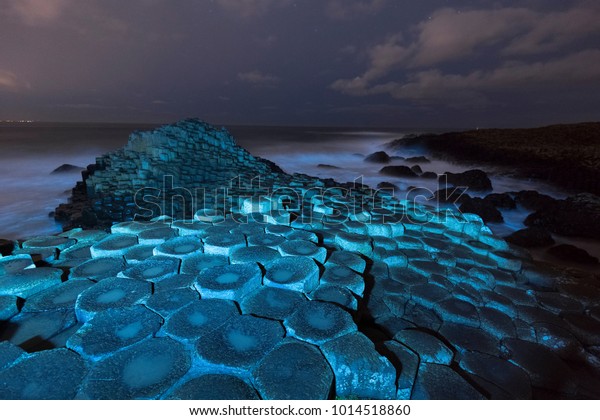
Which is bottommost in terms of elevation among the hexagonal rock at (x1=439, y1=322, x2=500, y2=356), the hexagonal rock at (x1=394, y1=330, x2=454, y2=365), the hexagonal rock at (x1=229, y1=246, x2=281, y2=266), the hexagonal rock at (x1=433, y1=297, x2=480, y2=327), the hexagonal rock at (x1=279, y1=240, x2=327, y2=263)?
the hexagonal rock at (x1=439, y1=322, x2=500, y2=356)

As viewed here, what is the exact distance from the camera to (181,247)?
3.07 m

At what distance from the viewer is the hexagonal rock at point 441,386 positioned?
6.25ft

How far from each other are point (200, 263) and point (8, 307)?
1.40 m

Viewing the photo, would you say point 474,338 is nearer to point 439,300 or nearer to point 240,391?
point 439,300

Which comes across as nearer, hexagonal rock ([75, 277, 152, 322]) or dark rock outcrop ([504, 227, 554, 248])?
hexagonal rock ([75, 277, 152, 322])

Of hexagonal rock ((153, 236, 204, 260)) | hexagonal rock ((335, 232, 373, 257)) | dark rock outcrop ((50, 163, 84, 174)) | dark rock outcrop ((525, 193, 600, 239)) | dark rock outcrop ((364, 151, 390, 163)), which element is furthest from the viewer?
dark rock outcrop ((364, 151, 390, 163))

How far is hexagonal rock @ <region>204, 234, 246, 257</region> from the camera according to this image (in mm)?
2994

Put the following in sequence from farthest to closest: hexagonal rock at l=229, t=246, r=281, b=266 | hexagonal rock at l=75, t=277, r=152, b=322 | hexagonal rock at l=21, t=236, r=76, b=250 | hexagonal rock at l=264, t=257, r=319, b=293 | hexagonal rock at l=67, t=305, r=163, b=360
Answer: hexagonal rock at l=21, t=236, r=76, b=250 < hexagonal rock at l=229, t=246, r=281, b=266 < hexagonal rock at l=264, t=257, r=319, b=293 < hexagonal rock at l=75, t=277, r=152, b=322 < hexagonal rock at l=67, t=305, r=163, b=360

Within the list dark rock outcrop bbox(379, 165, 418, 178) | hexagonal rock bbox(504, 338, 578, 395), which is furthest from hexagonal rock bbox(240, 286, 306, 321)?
dark rock outcrop bbox(379, 165, 418, 178)

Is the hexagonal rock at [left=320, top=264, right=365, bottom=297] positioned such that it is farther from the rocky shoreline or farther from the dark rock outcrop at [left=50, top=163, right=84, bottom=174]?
the dark rock outcrop at [left=50, top=163, right=84, bottom=174]

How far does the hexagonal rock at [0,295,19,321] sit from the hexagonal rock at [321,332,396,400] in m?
2.36

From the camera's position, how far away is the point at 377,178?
14906 mm

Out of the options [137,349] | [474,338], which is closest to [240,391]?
[137,349]

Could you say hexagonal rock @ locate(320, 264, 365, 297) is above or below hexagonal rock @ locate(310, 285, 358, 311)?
above
